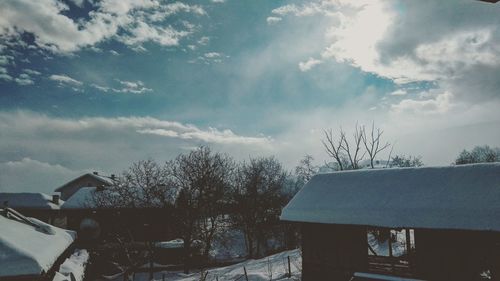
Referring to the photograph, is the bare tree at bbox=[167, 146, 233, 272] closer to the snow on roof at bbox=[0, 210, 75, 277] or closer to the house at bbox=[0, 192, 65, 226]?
the snow on roof at bbox=[0, 210, 75, 277]

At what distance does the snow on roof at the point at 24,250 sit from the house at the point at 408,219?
11649 mm

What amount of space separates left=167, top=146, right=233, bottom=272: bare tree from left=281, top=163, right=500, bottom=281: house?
48.5ft

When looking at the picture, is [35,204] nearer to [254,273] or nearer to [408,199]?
[254,273]

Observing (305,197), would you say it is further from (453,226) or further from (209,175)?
(209,175)

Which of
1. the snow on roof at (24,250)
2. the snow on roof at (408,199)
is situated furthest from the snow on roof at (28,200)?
the snow on roof at (24,250)

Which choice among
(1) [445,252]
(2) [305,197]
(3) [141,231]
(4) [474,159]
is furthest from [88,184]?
(4) [474,159]

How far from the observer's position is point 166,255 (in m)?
31.2

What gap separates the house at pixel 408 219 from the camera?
520 inches

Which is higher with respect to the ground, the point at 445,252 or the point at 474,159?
the point at 474,159

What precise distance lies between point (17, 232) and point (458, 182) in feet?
54.7

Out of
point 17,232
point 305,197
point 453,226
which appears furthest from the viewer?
point 305,197

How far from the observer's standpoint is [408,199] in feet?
49.3

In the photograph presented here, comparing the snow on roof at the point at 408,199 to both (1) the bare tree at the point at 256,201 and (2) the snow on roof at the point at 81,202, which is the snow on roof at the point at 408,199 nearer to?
(1) the bare tree at the point at 256,201

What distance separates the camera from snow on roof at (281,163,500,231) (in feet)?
43.2
